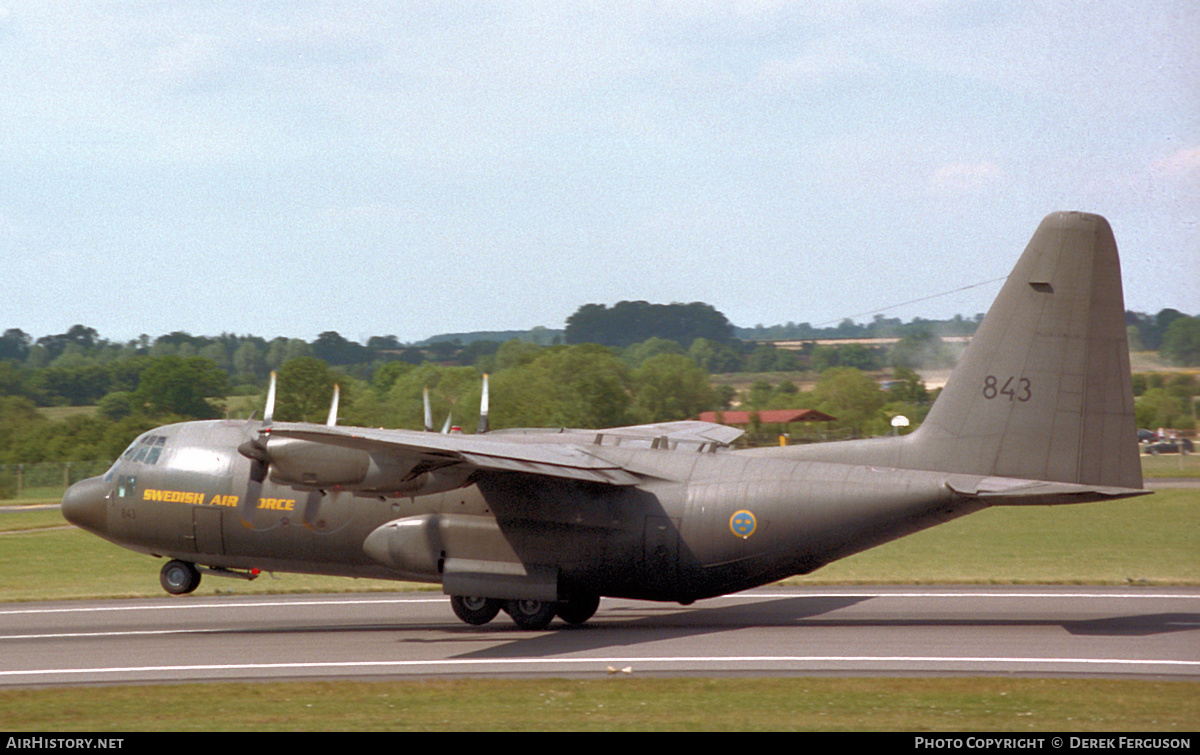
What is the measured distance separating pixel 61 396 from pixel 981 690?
9098 centimetres

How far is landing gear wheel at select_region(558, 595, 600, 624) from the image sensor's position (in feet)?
66.5

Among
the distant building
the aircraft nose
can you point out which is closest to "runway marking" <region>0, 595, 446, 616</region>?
the aircraft nose

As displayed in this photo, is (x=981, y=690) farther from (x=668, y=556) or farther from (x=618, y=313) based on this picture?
(x=618, y=313)

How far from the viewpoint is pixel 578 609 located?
2036 cm

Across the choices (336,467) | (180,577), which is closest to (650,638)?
(336,467)

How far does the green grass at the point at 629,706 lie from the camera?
1272 centimetres

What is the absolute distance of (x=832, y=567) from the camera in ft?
99.2

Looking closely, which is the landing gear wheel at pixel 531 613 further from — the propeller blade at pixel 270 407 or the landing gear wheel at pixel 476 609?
the propeller blade at pixel 270 407

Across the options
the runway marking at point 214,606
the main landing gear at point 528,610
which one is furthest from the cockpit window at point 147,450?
the main landing gear at point 528,610

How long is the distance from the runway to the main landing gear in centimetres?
27

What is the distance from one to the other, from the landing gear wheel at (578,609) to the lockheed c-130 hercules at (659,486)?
3 centimetres

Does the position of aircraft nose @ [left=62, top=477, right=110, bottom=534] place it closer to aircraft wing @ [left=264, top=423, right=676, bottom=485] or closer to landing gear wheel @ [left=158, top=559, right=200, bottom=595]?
landing gear wheel @ [left=158, top=559, right=200, bottom=595]
